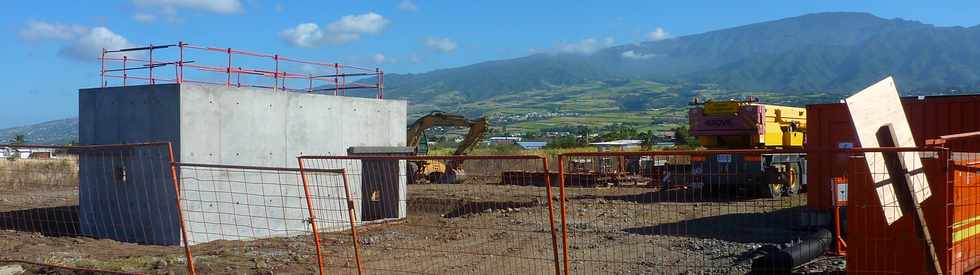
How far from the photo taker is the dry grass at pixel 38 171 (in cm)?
1495

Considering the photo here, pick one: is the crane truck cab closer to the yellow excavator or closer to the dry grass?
the yellow excavator

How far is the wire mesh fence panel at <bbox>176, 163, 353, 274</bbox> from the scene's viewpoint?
12.2m

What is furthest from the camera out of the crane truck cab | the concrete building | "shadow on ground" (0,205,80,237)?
the crane truck cab

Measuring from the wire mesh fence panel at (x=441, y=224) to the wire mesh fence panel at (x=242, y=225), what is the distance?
24.0 inches

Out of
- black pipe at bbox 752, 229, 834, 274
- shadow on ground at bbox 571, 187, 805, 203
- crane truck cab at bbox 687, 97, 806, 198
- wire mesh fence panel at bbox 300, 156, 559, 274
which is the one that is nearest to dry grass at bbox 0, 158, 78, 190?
wire mesh fence panel at bbox 300, 156, 559, 274

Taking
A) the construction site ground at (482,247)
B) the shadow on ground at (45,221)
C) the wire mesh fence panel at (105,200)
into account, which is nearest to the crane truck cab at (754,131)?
the construction site ground at (482,247)

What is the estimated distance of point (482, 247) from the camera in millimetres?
14258

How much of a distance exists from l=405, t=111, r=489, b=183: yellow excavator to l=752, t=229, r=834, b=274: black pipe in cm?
1812

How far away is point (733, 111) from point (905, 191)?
57.5 ft

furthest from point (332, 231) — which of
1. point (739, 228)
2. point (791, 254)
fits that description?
point (791, 254)

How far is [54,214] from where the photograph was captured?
1853cm

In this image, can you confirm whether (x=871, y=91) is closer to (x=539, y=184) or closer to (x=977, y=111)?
(x=977, y=111)

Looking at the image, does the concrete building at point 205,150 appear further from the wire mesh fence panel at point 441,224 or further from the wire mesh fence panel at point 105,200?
the wire mesh fence panel at point 441,224

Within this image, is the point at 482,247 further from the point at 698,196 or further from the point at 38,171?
the point at 38,171
